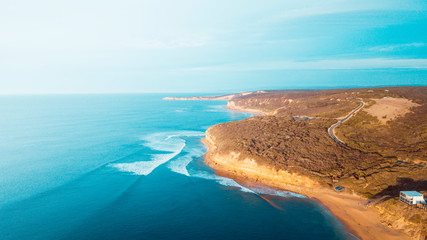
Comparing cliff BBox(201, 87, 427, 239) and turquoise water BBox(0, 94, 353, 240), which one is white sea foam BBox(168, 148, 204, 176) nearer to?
turquoise water BBox(0, 94, 353, 240)

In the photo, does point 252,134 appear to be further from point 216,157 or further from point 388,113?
point 388,113

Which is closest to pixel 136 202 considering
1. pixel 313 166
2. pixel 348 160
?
pixel 313 166

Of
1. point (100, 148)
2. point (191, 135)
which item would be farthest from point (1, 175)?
point (191, 135)

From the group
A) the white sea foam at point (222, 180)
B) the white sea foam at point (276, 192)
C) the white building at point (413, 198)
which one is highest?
the white building at point (413, 198)

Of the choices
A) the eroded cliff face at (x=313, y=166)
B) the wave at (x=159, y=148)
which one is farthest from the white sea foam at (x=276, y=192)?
the wave at (x=159, y=148)

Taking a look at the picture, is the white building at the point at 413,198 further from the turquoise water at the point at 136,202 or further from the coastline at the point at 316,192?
the turquoise water at the point at 136,202
